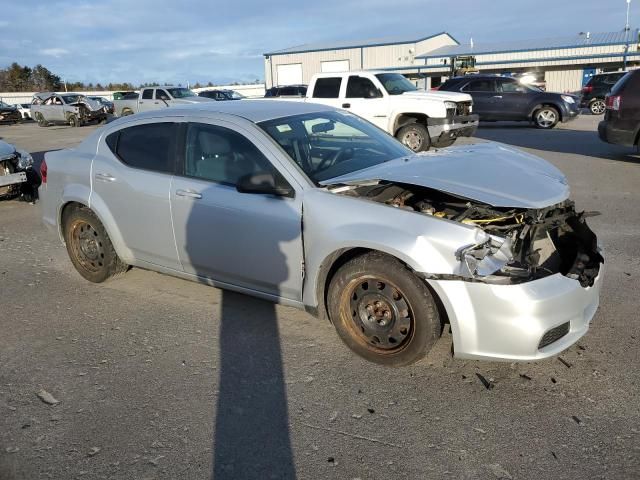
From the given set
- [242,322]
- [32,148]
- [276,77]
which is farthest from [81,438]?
[276,77]

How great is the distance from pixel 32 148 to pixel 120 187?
16.4m

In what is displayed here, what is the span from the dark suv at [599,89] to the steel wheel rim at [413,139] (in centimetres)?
1569

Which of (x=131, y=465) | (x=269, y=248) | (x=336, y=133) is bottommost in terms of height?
(x=131, y=465)

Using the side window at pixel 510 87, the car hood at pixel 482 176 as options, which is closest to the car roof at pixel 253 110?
the car hood at pixel 482 176

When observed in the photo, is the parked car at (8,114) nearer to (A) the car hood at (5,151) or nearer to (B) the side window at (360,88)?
(A) the car hood at (5,151)

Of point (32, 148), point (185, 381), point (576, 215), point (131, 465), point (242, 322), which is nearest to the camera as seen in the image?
point (131, 465)

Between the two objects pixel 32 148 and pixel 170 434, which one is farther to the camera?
pixel 32 148

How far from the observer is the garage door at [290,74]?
5109 centimetres

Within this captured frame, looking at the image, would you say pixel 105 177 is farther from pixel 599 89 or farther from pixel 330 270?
pixel 599 89

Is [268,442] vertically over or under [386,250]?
under

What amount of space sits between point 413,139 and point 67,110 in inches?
926

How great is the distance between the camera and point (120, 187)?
460cm

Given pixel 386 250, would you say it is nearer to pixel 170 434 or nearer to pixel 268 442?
pixel 268 442

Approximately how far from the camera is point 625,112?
9.77m
